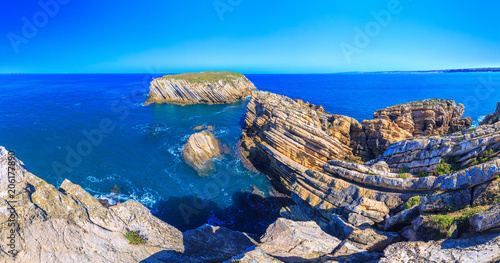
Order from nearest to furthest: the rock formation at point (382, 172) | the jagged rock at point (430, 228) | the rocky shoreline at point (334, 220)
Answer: the rocky shoreline at point (334, 220)
the jagged rock at point (430, 228)
the rock formation at point (382, 172)

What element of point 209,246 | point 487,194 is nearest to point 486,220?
point 487,194

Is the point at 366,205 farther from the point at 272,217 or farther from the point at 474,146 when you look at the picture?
the point at 272,217

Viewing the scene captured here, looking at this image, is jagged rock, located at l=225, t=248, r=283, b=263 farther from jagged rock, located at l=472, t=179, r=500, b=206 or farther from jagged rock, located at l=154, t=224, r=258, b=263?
jagged rock, located at l=472, t=179, r=500, b=206

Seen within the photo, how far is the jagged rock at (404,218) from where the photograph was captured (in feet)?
43.0

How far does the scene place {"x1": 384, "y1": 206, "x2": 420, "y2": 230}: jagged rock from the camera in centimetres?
1309

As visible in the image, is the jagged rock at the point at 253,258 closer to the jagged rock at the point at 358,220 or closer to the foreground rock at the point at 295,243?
the foreground rock at the point at 295,243

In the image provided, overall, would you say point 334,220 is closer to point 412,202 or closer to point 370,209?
point 370,209

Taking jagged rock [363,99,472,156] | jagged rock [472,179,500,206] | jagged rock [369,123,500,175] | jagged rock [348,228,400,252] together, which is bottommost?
jagged rock [348,228,400,252]

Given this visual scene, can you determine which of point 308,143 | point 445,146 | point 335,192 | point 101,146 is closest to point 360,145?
point 308,143

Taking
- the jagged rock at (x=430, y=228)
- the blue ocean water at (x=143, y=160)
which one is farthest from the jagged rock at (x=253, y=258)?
the blue ocean water at (x=143, y=160)

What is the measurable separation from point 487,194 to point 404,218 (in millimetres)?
4135

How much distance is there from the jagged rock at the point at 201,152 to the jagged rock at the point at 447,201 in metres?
26.0

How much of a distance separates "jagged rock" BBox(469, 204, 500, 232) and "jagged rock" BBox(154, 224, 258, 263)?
1170 cm

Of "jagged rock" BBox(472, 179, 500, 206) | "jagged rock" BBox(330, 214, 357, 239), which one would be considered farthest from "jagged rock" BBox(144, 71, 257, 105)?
"jagged rock" BBox(472, 179, 500, 206)
